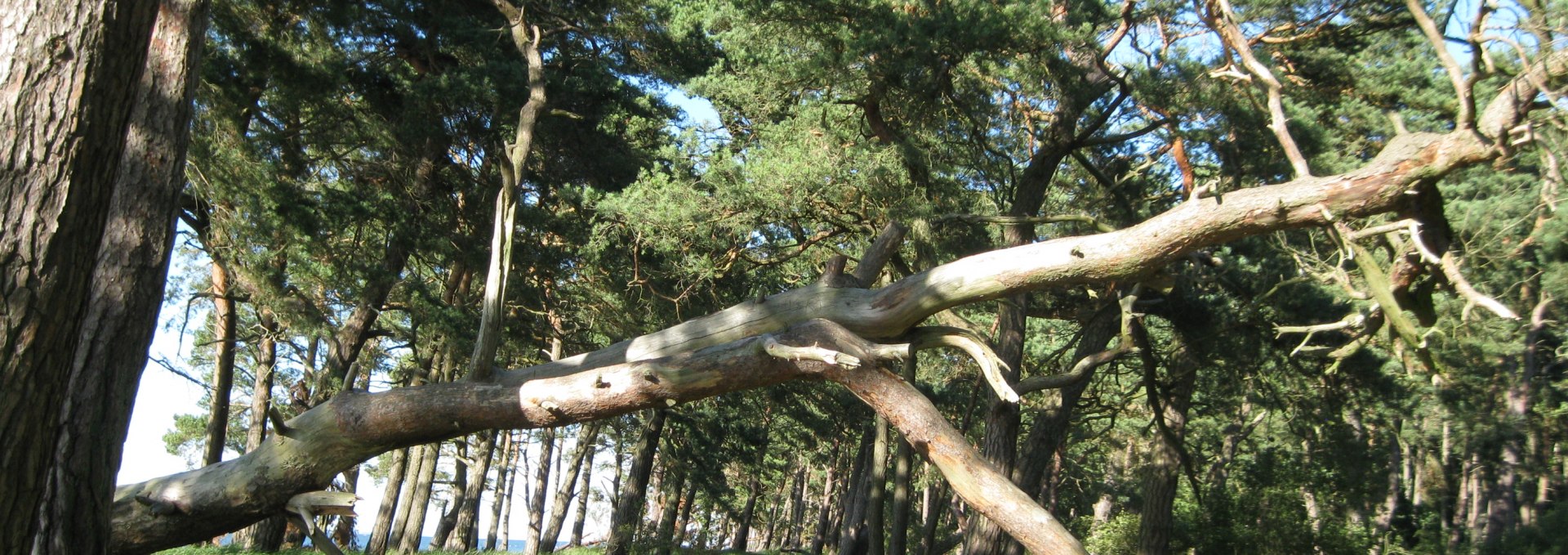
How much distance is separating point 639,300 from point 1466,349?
→ 12023mm

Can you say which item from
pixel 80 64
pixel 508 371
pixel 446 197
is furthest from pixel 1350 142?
pixel 80 64

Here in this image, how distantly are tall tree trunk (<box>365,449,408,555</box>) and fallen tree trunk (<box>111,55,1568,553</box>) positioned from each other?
35.5 feet

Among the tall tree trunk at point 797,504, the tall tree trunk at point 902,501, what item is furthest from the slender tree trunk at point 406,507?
the tall tree trunk at point 797,504

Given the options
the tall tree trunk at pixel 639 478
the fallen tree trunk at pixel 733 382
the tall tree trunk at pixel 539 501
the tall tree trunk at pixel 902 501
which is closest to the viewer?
the fallen tree trunk at pixel 733 382

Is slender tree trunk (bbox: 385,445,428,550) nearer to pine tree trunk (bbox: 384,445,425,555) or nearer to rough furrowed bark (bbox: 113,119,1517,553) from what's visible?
pine tree trunk (bbox: 384,445,425,555)

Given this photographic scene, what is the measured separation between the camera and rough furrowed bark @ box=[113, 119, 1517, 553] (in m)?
5.32

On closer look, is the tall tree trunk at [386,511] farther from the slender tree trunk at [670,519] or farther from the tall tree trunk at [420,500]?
the slender tree trunk at [670,519]

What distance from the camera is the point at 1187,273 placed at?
37.4 ft

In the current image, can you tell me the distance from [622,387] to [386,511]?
13.1 metres

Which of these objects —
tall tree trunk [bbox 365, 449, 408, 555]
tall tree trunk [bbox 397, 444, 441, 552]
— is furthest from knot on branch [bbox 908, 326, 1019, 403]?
tall tree trunk [bbox 397, 444, 441, 552]

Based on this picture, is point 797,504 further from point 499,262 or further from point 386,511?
point 499,262

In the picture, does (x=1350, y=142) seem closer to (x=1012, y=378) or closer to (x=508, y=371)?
Answer: (x=1012, y=378)

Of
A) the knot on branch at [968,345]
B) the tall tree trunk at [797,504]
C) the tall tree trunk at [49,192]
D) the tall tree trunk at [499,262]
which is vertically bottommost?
the tall tree trunk at [49,192]

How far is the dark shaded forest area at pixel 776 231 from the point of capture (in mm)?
4031
